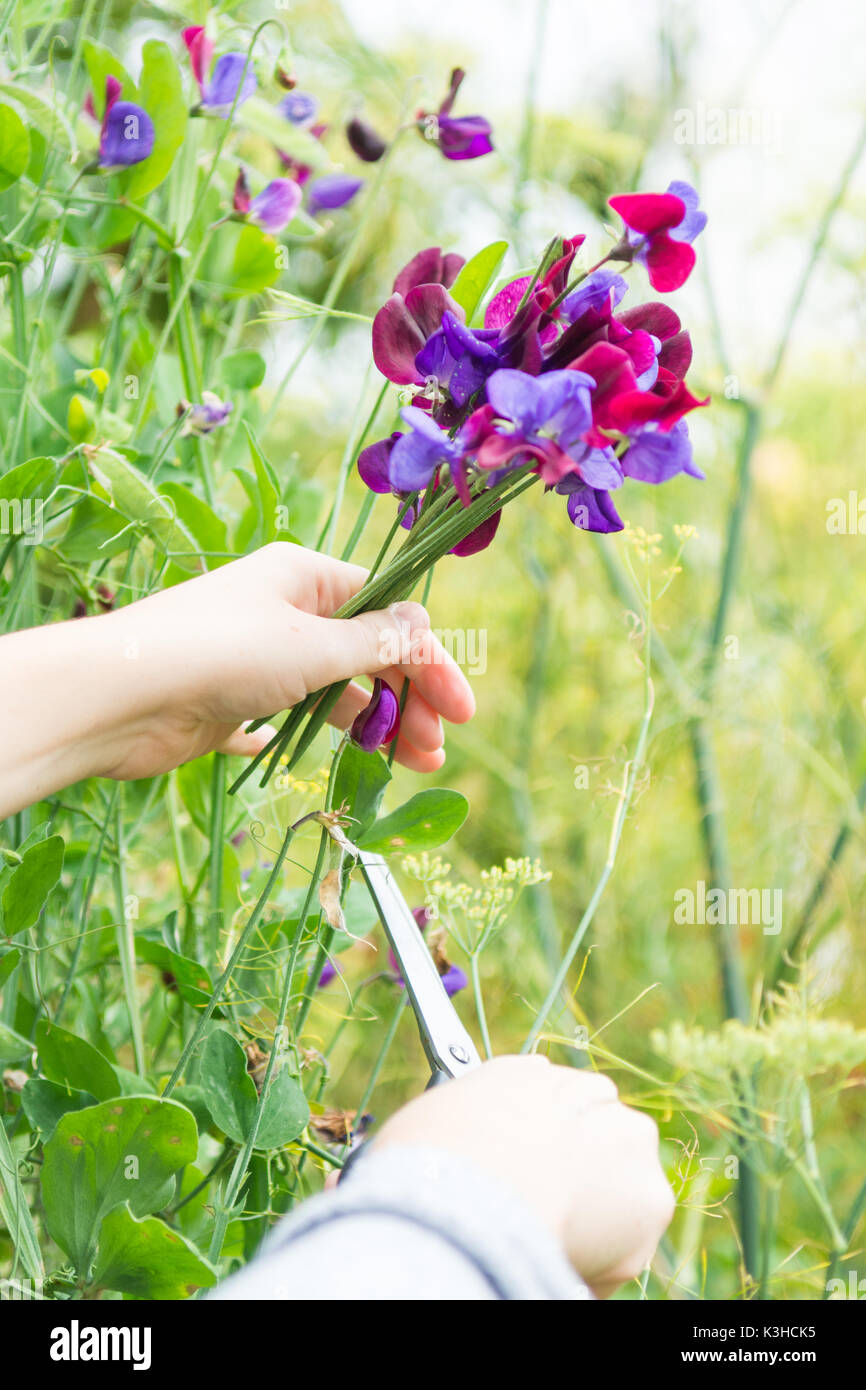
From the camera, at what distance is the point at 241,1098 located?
15.0 inches

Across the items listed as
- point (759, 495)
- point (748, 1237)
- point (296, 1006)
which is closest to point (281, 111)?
point (296, 1006)

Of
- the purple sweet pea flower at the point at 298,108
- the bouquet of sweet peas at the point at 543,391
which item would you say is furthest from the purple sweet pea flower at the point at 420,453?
the purple sweet pea flower at the point at 298,108

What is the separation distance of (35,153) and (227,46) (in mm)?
128

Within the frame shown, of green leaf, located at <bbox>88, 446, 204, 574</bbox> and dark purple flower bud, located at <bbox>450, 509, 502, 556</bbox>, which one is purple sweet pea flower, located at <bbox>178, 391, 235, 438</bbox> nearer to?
green leaf, located at <bbox>88, 446, 204, 574</bbox>

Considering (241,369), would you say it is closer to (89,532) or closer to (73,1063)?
(89,532)

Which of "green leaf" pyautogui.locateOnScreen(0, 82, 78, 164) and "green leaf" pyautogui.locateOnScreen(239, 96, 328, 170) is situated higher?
"green leaf" pyautogui.locateOnScreen(239, 96, 328, 170)

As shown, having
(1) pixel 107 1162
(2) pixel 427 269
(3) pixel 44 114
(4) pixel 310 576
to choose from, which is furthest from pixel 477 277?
(1) pixel 107 1162

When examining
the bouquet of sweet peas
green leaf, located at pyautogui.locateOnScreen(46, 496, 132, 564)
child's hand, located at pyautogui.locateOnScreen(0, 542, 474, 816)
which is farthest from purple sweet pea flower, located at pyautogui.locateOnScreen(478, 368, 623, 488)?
green leaf, located at pyautogui.locateOnScreen(46, 496, 132, 564)

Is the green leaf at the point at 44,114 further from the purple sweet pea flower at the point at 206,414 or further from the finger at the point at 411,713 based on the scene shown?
the finger at the point at 411,713

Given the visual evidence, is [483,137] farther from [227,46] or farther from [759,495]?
[759,495]

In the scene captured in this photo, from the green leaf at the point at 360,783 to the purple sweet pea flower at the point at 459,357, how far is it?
13 centimetres

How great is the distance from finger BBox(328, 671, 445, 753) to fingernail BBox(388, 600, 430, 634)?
8 centimetres

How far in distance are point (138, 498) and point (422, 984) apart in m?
0.22

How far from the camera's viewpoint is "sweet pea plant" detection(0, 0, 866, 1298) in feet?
1.02
